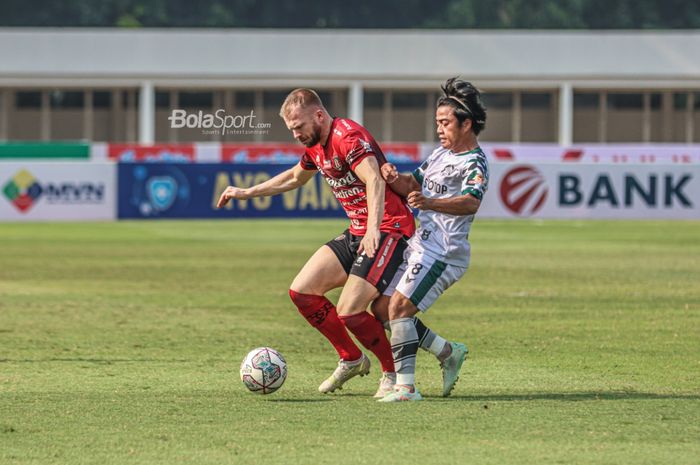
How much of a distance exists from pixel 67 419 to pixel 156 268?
1296 centimetres

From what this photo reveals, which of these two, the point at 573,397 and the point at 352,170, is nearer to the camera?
the point at 352,170

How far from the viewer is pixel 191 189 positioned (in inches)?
1324

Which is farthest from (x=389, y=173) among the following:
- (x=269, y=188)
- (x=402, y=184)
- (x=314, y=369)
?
(x=314, y=369)

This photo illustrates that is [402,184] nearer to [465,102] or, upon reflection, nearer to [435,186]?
[435,186]

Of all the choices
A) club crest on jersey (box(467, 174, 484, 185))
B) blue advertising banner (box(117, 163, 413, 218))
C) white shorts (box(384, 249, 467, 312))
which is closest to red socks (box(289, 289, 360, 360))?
white shorts (box(384, 249, 467, 312))

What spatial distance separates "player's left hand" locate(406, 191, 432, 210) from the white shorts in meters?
0.42

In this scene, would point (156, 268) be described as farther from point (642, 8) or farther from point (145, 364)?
point (642, 8)

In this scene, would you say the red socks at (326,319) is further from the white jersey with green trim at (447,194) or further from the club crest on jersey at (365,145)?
the club crest on jersey at (365,145)

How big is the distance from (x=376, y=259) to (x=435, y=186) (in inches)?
22.2

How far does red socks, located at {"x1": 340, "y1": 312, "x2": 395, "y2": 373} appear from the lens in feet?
30.2

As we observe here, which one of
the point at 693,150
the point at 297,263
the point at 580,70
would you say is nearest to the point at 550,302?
the point at 297,263

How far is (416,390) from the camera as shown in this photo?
9227 mm

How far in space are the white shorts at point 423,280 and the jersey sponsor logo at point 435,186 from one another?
0.40 m

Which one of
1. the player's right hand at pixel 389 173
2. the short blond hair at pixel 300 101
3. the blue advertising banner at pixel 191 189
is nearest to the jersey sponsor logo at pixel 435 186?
the player's right hand at pixel 389 173
